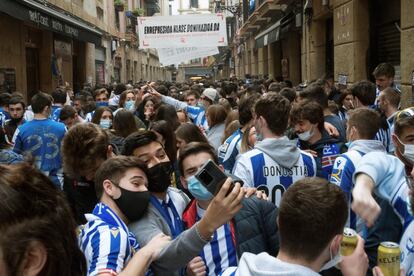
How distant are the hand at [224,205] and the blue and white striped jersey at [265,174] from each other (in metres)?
A: 1.52

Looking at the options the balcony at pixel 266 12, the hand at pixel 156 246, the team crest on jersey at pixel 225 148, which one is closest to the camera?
the hand at pixel 156 246

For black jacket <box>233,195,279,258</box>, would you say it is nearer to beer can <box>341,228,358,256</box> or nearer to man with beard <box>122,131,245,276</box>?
man with beard <box>122,131,245,276</box>

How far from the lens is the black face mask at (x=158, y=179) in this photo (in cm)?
300

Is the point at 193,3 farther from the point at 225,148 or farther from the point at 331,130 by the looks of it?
the point at 331,130

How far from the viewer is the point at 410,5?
766 centimetres

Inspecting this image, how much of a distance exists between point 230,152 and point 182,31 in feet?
33.0

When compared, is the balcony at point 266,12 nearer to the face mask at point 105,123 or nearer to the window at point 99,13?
the window at point 99,13

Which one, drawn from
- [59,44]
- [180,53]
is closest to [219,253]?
[180,53]

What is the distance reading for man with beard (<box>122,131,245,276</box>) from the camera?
217cm

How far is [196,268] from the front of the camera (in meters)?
2.62

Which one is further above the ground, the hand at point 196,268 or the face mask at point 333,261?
the face mask at point 333,261

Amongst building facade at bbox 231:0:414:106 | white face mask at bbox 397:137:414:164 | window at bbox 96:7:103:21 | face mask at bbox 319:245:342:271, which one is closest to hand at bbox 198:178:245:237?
face mask at bbox 319:245:342:271

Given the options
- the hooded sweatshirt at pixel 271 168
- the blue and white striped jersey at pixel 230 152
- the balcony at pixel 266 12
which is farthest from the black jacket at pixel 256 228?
the balcony at pixel 266 12

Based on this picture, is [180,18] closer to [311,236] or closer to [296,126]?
[296,126]
